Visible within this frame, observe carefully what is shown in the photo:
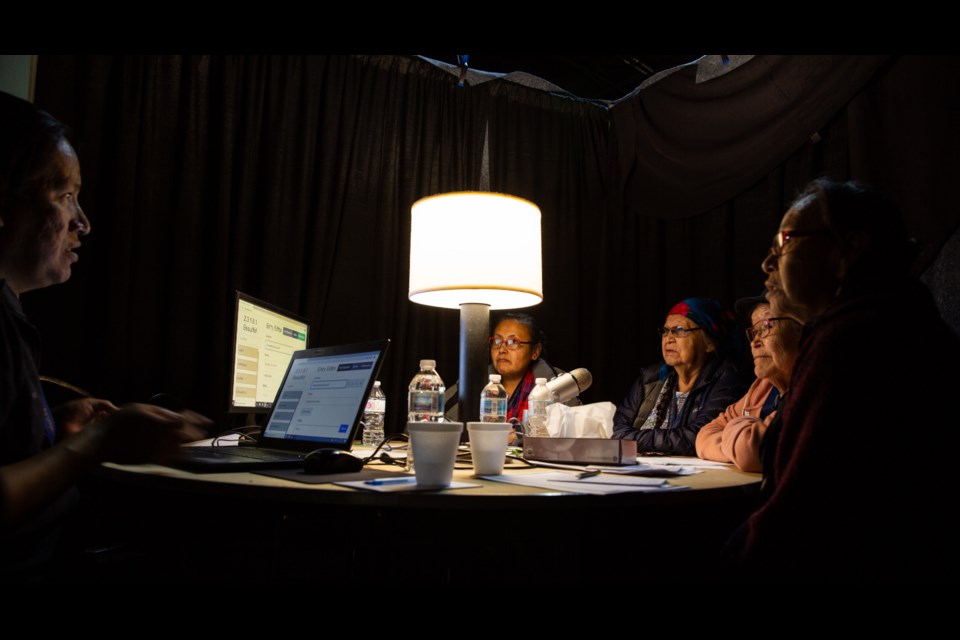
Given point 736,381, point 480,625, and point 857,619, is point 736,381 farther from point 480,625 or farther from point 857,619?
point 480,625

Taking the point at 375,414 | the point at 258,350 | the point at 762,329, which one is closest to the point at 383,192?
the point at 375,414

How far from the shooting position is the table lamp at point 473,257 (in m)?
1.85

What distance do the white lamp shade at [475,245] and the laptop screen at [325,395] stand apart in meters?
0.47

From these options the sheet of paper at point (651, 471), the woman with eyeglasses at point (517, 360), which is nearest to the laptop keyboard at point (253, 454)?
the sheet of paper at point (651, 471)

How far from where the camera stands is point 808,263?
126cm

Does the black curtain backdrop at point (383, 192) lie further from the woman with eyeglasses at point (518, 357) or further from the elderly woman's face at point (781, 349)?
the elderly woman's face at point (781, 349)

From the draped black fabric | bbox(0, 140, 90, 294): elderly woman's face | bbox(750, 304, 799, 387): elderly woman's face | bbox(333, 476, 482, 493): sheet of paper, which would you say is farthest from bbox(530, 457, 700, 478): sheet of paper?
the draped black fabric

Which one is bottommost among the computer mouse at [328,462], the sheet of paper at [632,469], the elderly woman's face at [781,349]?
the sheet of paper at [632,469]

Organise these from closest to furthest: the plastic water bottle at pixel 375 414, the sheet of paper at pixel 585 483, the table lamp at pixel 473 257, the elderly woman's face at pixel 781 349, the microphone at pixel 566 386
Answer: the sheet of paper at pixel 585 483 < the elderly woman's face at pixel 781 349 < the table lamp at pixel 473 257 < the microphone at pixel 566 386 < the plastic water bottle at pixel 375 414

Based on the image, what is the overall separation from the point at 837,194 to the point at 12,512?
1.55 meters

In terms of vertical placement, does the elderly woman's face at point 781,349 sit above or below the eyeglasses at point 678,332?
below

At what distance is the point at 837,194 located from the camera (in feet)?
4.05

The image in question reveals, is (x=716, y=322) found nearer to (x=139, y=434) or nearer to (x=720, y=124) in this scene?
(x=720, y=124)

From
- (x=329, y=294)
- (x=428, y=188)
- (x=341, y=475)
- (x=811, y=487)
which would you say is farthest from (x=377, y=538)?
(x=428, y=188)
